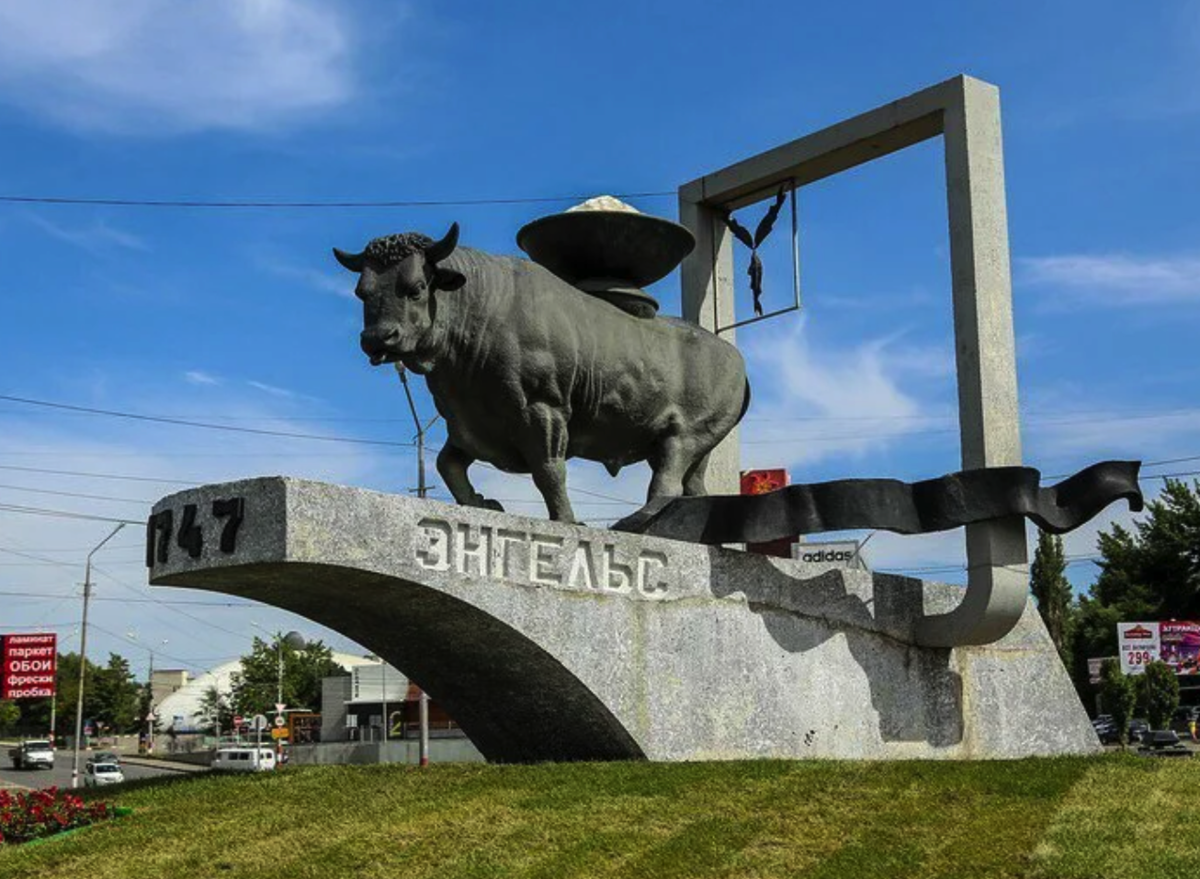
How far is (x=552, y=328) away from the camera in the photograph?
10.8 metres

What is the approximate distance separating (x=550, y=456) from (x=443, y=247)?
175cm

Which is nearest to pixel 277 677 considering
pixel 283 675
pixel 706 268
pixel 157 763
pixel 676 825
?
pixel 283 675

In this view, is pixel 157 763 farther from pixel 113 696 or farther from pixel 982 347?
pixel 982 347

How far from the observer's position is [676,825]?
298 inches

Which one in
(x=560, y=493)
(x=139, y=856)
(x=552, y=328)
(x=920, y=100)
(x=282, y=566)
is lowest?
(x=139, y=856)

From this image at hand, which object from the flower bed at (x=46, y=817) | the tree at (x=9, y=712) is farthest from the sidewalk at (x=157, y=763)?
the flower bed at (x=46, y=817)

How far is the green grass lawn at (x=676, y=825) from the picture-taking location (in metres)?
6.80

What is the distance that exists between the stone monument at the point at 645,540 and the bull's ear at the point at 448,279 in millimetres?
20

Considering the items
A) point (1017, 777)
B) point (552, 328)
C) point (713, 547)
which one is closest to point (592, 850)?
point (1017, 777)

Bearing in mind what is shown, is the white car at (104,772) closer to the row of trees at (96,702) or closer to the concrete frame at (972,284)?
the concrete frame at (972,284)

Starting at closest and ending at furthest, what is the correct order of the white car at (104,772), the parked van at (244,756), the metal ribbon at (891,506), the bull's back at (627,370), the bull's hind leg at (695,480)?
the bull's back at (627,370) → the metal ribbon at (891,506) → the bull's hind leg at (695,480) → the parked van at (244,756) → the white car at (104,772)

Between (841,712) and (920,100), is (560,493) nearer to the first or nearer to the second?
(841,712)

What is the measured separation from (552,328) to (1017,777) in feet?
15.1

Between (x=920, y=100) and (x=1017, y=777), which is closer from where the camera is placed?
(x=1017, y=777)
